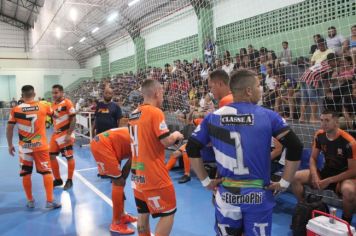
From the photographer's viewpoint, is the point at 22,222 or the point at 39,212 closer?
the point at 22,222

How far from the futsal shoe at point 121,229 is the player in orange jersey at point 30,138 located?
130 centimetres

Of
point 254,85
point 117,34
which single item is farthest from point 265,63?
point 117,34

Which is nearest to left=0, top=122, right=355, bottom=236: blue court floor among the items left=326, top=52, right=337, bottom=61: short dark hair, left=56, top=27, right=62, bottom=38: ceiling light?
left=326, top=52, right=337, bottom=61: short dark hair

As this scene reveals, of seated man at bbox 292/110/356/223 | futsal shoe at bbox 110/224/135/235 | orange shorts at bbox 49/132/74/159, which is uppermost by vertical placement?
orange shorts at bbox 49/132/74/159

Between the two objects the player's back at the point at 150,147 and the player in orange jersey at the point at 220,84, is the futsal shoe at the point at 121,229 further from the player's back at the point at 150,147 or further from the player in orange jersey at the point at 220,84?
the player in orange jersey at the point at 220,84

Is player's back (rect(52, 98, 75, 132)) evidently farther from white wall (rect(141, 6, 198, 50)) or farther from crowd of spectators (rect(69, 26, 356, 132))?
white wall (rect(141, 6, 198, 50))

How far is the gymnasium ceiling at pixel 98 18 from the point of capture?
10.4 meters

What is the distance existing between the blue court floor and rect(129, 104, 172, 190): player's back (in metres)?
1.22

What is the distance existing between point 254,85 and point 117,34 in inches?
569

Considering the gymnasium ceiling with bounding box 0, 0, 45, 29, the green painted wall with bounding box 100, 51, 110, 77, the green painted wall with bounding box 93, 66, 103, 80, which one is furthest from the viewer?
the gymnasium ceiling with bounding box 0, 0, 45, 29

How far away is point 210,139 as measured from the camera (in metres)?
1.93

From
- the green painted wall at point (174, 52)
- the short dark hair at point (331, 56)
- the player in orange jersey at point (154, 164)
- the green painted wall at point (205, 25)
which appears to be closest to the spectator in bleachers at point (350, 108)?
the short dark hair at point (331, 56)

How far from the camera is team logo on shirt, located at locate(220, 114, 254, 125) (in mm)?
1765

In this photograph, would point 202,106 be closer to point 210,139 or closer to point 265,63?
point 265,63
